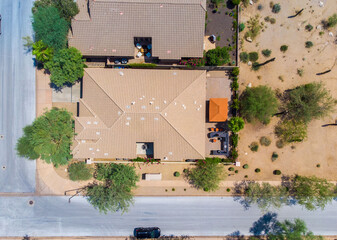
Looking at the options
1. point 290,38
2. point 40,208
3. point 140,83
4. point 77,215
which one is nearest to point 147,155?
point 140,83

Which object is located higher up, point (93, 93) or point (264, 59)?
point (264, 59)

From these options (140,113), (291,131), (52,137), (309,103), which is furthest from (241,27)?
(52,137)

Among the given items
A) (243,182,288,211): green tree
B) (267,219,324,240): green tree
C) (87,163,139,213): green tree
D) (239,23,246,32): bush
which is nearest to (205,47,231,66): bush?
(239,23,246,32): bush

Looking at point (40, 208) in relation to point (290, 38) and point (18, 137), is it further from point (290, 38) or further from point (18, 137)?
point (290, 38)

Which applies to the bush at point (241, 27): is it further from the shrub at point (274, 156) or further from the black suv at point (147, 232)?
the black suv at point (147, 232)

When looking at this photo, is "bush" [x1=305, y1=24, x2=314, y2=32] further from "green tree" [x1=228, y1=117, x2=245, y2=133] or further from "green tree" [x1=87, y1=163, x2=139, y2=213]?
"green tree" [x1=87, y1=163, x2=139, y2=213]

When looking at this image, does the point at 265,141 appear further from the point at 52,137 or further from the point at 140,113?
the point at 52,137
